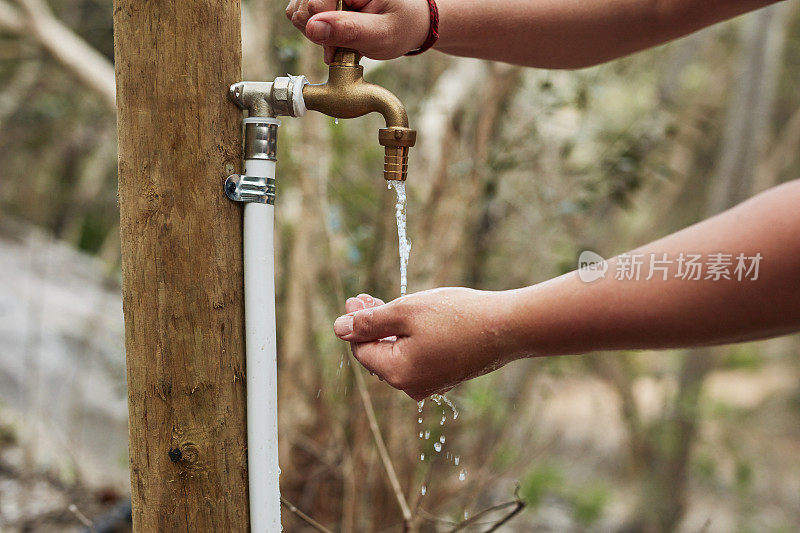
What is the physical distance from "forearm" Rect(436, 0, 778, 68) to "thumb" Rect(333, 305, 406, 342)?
49 cm

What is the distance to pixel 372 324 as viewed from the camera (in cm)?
98

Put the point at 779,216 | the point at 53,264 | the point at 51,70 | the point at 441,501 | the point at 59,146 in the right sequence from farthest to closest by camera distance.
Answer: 1. the point at 59,146
2. the point at 51,70
3. the point at 53,264
4. the point at 441,501
5. the point at 779,216

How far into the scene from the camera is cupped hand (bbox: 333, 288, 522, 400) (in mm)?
913

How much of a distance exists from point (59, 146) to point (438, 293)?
5.14 metres

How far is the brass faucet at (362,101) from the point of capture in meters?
1.03

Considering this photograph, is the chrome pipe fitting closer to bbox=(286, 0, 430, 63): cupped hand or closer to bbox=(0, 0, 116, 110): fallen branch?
bbox=(286, 0, 430, 63): cupped hand

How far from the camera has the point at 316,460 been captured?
2699 millimetres

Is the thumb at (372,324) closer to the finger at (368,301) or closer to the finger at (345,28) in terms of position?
the finger at (368,301)

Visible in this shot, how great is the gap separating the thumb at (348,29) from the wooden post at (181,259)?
15cm

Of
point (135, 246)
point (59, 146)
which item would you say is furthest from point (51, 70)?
point (135, 246)

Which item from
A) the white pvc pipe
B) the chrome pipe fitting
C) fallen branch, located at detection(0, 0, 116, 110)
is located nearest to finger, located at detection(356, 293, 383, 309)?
the white pvc pipe

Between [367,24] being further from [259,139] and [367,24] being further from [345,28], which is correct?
[259,139]

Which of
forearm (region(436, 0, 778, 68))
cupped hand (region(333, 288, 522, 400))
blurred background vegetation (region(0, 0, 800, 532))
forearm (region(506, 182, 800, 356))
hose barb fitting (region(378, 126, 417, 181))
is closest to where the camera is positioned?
forearm (region(506, 182, 800, 356))

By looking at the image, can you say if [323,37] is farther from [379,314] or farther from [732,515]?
[732,515]
